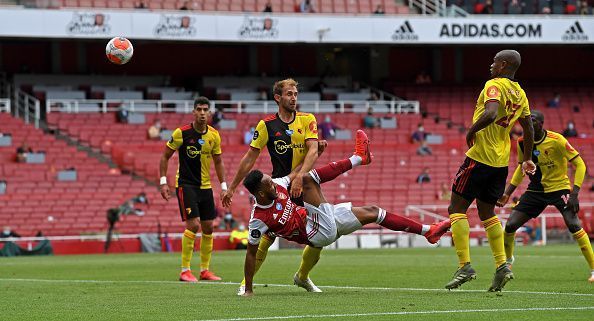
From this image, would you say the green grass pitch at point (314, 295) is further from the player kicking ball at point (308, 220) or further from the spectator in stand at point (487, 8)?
the spectator in stand at point (487, 8)

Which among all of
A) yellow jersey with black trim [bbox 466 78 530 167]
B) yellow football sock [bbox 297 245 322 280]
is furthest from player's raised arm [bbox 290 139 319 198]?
yellow jersey with black trim [bbox 466 78 530 167]

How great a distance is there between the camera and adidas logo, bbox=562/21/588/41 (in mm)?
47188

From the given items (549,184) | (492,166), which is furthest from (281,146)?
(549,184)

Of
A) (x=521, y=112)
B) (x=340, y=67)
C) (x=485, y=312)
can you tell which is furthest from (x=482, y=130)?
(x=340, y=67)

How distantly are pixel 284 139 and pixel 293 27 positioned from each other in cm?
3231

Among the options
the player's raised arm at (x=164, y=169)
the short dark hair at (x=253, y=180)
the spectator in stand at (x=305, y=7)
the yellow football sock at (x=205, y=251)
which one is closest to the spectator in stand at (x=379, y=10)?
the spectator in stand at (x=305, y=7)

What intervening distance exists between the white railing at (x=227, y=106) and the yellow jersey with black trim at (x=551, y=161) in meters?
27.6

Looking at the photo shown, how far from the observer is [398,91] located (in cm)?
5009

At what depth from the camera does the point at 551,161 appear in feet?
50.3

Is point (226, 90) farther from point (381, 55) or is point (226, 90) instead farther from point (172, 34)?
point (381, 55)

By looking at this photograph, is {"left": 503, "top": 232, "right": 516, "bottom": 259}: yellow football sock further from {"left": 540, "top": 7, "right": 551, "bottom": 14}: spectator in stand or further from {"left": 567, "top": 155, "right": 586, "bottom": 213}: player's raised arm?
{"left": 540, "top": 7, "right": 551, "bottom": 14}: spectator in stand

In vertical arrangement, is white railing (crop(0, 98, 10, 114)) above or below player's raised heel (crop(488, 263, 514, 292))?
above

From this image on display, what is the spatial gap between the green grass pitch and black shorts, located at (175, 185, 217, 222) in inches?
38.2

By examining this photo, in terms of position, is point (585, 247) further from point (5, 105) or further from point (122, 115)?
point (5, 105)
